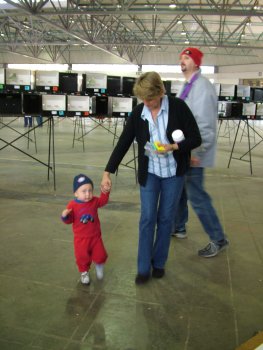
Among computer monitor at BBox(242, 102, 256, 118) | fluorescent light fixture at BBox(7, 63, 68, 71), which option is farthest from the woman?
fluorescent light fixture at BBox(7, 63, 68, 71)

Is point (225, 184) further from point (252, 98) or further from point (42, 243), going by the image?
point (42, 243)

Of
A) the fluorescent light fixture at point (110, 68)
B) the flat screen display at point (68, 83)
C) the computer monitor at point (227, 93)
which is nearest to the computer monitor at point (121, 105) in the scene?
the flat screen display at point (68, 83)

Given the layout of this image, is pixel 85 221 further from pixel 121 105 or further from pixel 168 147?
pixel 121 105

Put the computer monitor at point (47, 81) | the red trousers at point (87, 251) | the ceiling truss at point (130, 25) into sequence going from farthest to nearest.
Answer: the ceiling truss at point (130, 25) < the computer monitor at point (47, 81) < the red trousers at point (87, 251)

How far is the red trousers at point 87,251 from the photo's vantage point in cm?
253

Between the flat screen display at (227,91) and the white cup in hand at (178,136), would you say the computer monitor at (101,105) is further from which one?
the white cup in hand at (178,136)

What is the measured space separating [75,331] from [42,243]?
4.38 ft

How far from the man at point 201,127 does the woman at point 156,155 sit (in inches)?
16.3

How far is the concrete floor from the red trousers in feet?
0.57

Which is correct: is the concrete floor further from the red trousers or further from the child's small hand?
the child's small hand

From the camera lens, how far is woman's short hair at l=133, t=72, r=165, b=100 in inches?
88.5

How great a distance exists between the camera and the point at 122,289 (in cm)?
258

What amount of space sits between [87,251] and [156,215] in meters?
0.55

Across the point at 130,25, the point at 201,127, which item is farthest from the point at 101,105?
the point at 130,25
